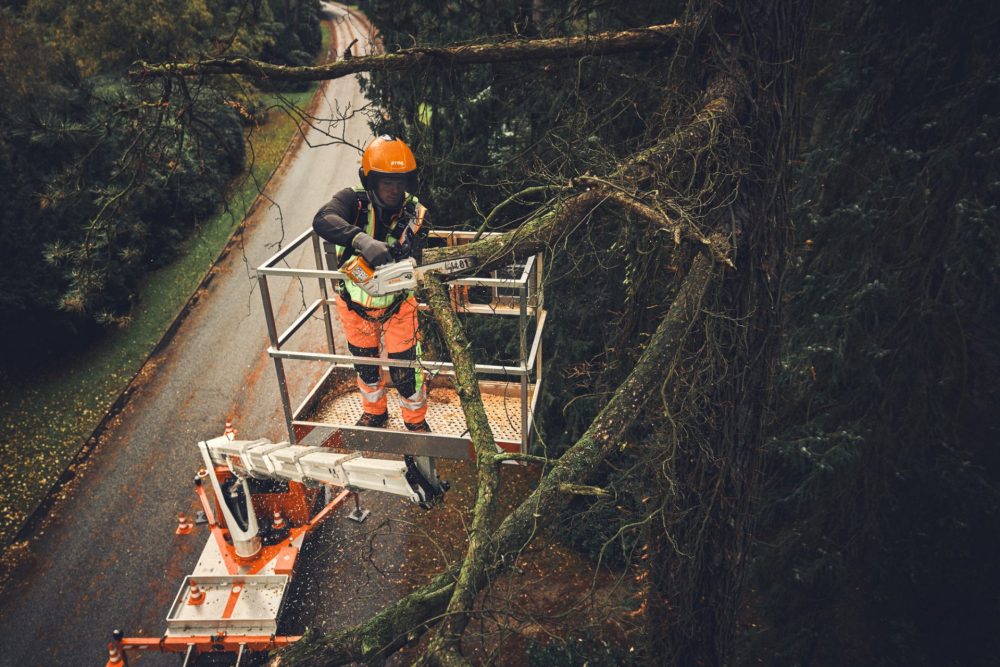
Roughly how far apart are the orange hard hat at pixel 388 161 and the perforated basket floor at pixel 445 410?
84.3 inches

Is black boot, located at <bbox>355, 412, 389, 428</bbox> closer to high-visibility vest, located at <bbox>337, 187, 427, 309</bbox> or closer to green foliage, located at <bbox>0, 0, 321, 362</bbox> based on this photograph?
high-visibility vest, located at <bbox>337, 187, 427, 309</bbox>

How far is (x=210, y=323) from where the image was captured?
13.9 meters

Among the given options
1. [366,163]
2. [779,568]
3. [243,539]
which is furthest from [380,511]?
[366,163]

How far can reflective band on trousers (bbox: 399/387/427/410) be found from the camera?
Answer: 5.92 meters

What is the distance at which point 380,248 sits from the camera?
14.7 ft

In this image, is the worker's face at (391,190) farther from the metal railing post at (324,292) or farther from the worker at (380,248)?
the metal railing post at (324,292)

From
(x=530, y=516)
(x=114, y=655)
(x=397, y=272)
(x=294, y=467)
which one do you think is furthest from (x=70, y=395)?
(x=530, y=516)

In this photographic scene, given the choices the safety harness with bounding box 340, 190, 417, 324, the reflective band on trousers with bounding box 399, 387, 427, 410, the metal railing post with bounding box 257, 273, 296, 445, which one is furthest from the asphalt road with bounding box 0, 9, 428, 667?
the reflective band on trousers with bounding box 399, 387, 427, 410

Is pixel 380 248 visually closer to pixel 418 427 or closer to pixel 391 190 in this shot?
pixel 391 190

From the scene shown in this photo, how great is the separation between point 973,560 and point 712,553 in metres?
3.96

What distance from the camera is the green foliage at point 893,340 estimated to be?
19.7 feet

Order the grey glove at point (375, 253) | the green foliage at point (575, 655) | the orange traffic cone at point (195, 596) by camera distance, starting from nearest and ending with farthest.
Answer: the grey glove at point (375, 253)
the green foliage at point (575, 655)
the orange traffic cone at point (195, 596)

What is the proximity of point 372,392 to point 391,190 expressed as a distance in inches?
71.0

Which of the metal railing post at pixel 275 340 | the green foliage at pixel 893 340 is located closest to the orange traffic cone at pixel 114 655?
the metal railing post at pixel 275 340
